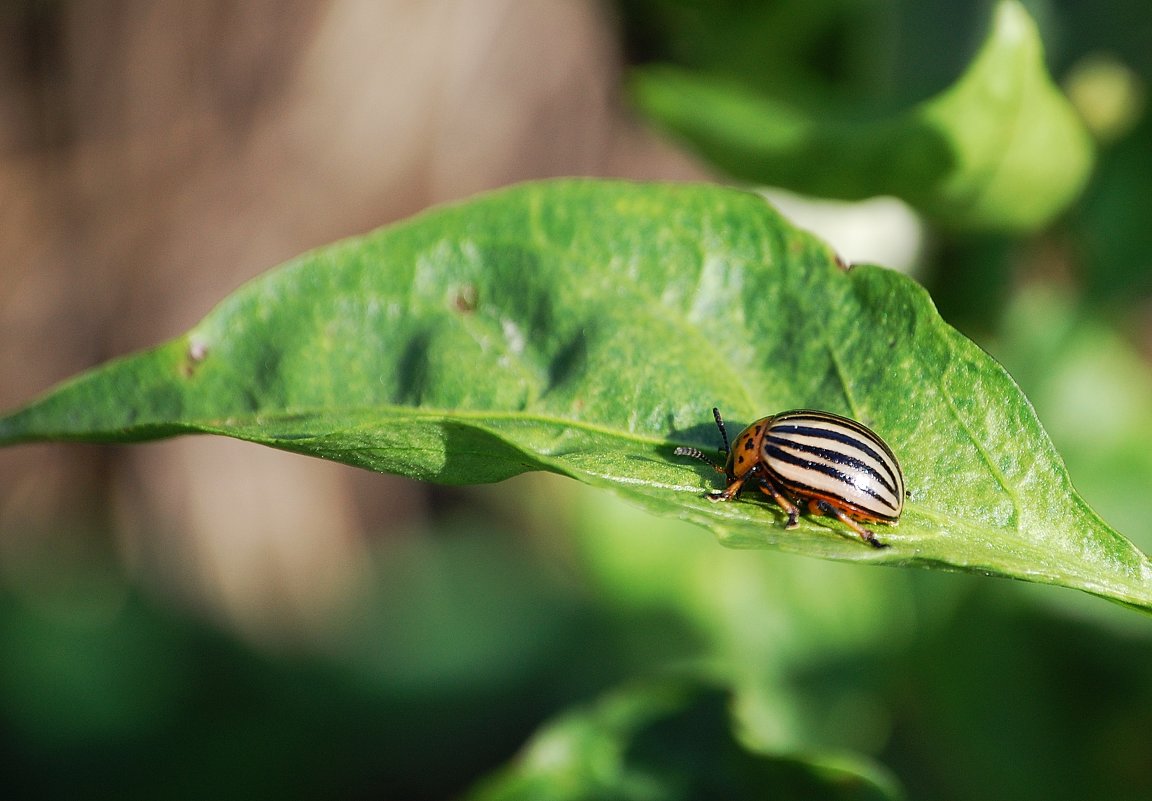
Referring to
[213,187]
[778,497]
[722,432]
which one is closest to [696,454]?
[722,432]

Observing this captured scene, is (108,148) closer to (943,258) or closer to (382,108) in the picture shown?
(382,108)

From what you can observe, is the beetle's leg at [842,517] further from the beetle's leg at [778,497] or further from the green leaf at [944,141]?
the green leaf at [944,141]

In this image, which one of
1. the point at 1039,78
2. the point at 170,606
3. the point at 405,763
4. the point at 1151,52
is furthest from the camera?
the point at 170,606

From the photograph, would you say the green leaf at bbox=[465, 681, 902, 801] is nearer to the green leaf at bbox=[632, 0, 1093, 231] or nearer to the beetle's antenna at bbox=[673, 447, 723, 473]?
the beetle's antenna at bbox=[673, 447, 723, 473]

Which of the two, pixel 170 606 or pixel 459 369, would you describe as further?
pixel 170 606

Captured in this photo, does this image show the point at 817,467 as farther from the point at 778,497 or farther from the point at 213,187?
the point at 213,187

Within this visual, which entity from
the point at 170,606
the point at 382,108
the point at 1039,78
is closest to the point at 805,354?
the point at 1039,78
